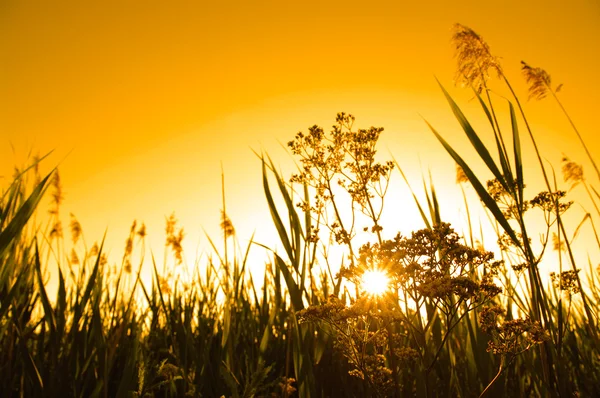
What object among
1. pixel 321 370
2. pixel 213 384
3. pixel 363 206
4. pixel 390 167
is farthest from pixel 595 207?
pixel 213 384

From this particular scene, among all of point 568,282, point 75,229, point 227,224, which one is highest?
point 75,229

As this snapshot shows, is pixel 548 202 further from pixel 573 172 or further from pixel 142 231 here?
pixel 142 231

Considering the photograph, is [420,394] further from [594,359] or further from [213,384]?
[594,359]

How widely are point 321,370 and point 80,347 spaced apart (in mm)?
1663

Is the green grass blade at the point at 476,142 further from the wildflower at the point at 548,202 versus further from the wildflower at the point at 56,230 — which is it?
the wildflower at the point at 56,230

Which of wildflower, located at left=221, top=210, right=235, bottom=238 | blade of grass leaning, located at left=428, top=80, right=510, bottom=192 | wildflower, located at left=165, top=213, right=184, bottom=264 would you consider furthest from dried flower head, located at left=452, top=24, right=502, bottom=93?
wildflower, located at left=165, top=213, right=184, bottom=264

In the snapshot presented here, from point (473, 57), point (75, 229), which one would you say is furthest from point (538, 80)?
point (75, 229)

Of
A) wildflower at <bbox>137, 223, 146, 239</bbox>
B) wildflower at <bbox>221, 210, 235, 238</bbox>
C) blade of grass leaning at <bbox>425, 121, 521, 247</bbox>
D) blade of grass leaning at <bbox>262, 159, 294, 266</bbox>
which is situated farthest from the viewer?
wildflower at <bbox>137, 223, 146, 239</bbox>

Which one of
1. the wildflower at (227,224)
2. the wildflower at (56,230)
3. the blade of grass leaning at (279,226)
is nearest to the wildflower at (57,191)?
the wildflower at (56,230)

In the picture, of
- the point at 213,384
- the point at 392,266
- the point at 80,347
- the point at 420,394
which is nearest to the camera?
the point at 392,266

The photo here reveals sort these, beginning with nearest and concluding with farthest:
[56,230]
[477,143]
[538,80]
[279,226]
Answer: [477,143] → [279,226] → [538,80] → [56,230]

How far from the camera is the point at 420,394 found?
207cm

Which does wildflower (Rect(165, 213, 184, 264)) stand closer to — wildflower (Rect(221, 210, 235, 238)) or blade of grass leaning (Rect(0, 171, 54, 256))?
wildflower (Rect(221, 210, 235, 238))


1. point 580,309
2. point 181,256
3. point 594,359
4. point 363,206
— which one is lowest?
point 594,359
